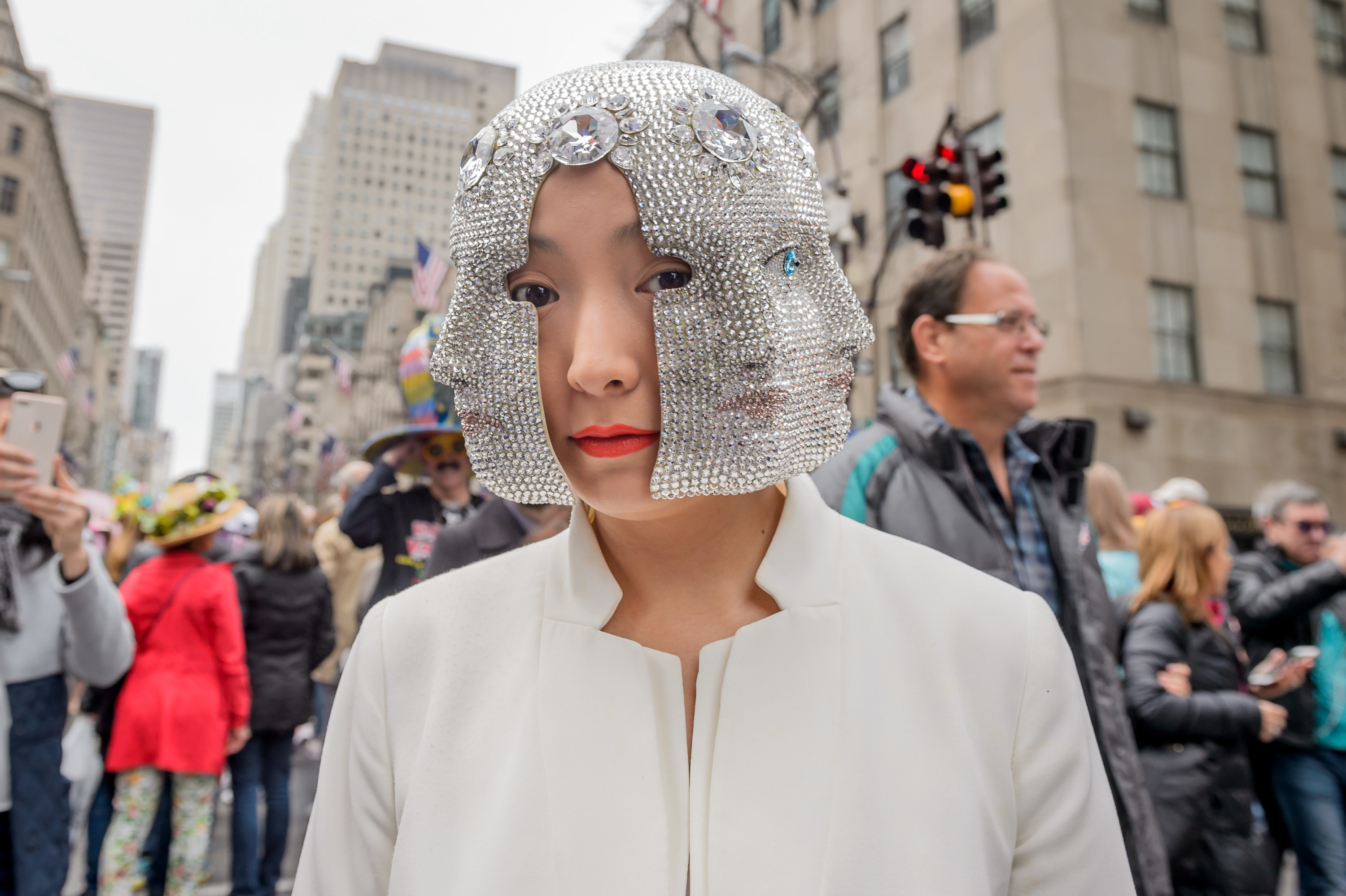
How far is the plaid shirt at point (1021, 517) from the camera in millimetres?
2574

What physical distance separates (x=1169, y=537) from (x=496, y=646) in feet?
12.2

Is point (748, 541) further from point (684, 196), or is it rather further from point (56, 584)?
point (56, 584)

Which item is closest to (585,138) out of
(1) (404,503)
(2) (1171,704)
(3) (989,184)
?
(2) (1171,704)

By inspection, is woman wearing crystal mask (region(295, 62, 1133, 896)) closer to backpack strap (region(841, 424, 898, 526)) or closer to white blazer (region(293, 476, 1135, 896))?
white blazer (region(293, 476, 1135, 896))

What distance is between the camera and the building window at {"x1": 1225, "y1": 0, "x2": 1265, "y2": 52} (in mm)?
16484

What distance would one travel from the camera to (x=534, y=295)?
1.17 metres

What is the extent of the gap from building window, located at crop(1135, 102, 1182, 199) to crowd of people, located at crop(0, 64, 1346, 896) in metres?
10.4

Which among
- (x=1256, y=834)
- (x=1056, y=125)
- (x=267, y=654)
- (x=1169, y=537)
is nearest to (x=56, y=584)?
(x=267, y=654)

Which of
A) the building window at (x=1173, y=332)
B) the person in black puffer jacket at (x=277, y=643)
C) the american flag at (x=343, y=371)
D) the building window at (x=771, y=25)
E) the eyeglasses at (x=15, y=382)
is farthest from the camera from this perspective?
the american flag at (x=343, y=371)

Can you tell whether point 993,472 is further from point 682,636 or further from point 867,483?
point 682,636

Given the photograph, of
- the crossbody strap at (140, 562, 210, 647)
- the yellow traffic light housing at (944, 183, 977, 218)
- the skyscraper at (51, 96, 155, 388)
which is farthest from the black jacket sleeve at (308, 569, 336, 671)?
the skyscraper at (51, 96, 155, 388)

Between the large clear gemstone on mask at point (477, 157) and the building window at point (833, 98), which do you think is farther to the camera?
the building window at point (833, 98)

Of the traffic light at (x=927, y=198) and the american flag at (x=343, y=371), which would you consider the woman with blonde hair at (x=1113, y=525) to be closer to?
the traffic light at (x=927, y=198)

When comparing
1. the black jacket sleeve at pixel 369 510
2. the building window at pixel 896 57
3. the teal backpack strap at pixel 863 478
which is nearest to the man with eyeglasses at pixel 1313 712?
the teal backpack strap at pixel 863 478
